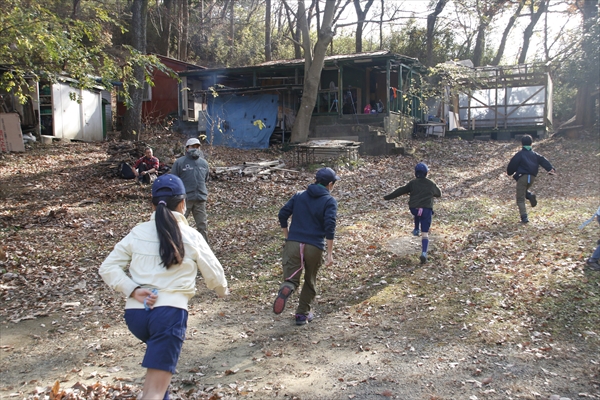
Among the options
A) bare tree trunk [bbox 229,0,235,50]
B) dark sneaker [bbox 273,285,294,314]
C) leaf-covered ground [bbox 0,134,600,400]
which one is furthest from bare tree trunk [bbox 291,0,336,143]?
bare tree trunk [bbox 229,0,235,50]

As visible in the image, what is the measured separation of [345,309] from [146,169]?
1020 centimetres

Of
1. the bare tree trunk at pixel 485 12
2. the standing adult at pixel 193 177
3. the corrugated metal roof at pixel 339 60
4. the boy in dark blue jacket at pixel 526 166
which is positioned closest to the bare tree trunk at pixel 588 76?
the bare tree trunk at pixel 485 12

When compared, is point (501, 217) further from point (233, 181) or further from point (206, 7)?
point (206, 7)

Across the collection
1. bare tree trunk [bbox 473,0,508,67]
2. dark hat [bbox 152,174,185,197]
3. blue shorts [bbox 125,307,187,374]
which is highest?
bare tree trunk [bbox 473,0,508,67]

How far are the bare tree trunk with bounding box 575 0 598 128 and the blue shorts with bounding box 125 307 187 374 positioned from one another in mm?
24323

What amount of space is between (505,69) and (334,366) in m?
23.8

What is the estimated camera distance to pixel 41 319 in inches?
260

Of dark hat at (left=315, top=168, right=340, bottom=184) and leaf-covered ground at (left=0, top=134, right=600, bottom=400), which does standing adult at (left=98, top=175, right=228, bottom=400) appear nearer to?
leaf-covered ground at (left=0, top=134, right=600, bottom=400)

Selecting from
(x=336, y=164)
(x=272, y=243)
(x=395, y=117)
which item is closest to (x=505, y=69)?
(x=395, y=117)

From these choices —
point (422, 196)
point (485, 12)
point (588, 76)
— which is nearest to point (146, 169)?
point (422, 196)

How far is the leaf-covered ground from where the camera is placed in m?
4.77

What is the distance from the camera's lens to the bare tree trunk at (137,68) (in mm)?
20047

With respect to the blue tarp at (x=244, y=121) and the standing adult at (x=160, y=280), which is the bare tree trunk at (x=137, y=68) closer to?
the blue tarp at (x=244, y=121)

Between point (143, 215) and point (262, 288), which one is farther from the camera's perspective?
point (143, 215)
